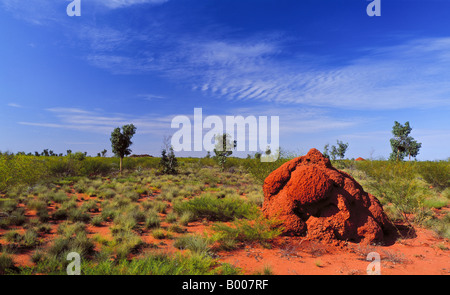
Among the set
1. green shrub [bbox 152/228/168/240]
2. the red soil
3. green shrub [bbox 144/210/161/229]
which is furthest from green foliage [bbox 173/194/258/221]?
the red soil

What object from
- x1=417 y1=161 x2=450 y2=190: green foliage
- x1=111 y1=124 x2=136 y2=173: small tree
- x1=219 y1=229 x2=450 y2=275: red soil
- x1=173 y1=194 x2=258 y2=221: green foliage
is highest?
x1=111 y1=124 x2=136 y2=173: small tree

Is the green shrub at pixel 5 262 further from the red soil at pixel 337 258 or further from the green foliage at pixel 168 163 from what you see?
the green foliage at pixel 168 163

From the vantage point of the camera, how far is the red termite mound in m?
7.32

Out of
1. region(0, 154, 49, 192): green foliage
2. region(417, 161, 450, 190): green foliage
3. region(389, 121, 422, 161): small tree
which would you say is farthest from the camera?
region(389, 121, 422, 161): small tree

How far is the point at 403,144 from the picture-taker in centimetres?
3722

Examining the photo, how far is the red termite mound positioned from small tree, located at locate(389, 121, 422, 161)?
3571cm

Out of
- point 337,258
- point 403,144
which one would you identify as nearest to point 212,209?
point 337,258

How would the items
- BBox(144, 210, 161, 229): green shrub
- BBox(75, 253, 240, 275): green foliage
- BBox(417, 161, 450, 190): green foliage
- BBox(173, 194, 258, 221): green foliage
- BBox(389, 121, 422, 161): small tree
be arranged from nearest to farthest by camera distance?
BBox(75, 253, 240, 275): green foliage < BBox(144, 210, 161, 229): green shrub < BBox(173, 194, 258, 221): green foliage < BBox(417, 161, 450, 190): green foliage < BBox(389, 121, 422, 161): small tree

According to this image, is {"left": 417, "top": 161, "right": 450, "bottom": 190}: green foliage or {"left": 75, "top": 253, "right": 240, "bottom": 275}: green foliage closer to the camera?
{"left": 75, "top": 253, "right": 240, "bottom": 275}: green foliage

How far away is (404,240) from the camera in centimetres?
768

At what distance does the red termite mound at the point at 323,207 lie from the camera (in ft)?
24.0

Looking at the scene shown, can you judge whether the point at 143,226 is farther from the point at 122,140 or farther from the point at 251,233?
the point at 122,140

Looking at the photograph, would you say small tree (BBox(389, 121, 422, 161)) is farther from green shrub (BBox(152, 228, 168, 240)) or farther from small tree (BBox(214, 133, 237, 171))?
green shrub (BBox(152, 228, 168, 240))
